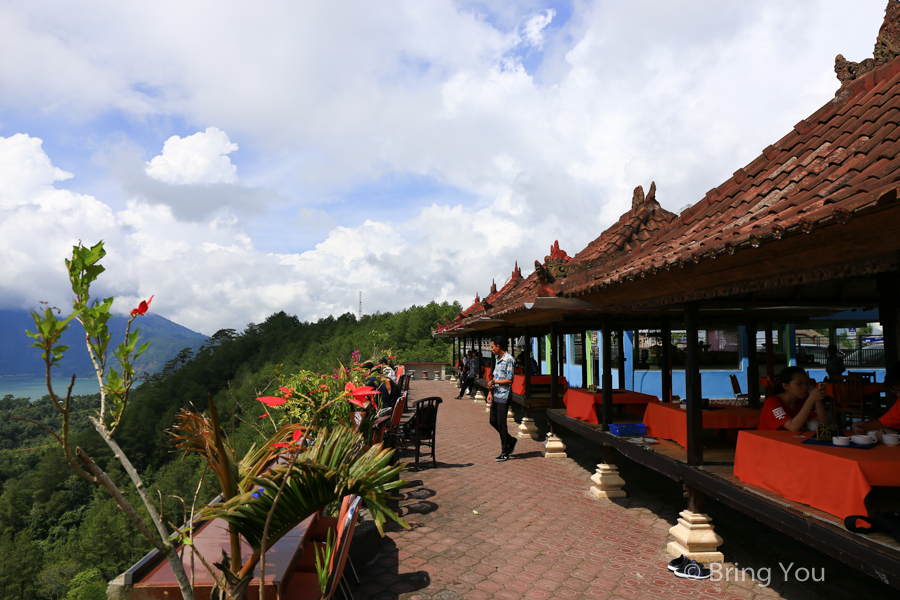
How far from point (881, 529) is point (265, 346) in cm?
7893

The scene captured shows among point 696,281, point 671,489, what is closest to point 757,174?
point 696,281

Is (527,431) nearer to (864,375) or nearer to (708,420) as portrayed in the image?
(708,420)

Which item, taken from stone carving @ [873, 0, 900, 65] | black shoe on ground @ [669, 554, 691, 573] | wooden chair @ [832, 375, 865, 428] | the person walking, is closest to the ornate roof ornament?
stone carving @ [873, 0, 900, 65]

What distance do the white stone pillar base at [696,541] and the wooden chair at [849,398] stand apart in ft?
12.7

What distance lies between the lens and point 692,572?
13.0 ft

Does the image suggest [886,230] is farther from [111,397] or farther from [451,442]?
[451,442]

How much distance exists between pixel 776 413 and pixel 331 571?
13.0 feet

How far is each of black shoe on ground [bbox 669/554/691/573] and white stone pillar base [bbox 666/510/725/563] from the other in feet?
0.40

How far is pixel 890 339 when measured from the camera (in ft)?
19.0

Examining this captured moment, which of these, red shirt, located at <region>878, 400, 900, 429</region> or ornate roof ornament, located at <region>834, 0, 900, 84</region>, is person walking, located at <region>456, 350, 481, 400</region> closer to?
red shirt, located at <region>878, 400, 900, 429</region>

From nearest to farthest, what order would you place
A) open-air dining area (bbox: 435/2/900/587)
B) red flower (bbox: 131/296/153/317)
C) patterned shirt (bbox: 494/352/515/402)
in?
red flower (bbox: 131/296/153/317) → open-air dining area (bbox: 435/2/900/587) → patterned shirt (bbox: 494/352/515/402)

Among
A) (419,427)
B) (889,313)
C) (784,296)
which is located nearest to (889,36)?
(889,313)

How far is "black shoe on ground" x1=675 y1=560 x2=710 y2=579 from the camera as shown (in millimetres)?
3947

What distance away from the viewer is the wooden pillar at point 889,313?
549cm
